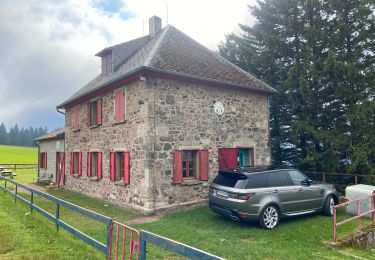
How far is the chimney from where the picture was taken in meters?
15.7

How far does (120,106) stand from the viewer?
12414mm

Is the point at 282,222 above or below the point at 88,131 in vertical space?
below

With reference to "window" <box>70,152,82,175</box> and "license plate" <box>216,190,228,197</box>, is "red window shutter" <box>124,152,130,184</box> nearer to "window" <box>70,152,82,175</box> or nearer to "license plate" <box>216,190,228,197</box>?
"license plate" <box>216,190,228,197</box>

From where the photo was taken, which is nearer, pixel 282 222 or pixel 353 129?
pixel 282 222

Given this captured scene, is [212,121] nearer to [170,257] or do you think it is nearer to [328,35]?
[170,257]

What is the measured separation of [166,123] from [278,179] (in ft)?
14.5

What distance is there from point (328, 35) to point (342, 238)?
11117 millimetres

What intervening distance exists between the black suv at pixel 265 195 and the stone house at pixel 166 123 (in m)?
2.53

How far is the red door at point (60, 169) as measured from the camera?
1859 cm

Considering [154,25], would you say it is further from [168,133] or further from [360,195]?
[360,195]

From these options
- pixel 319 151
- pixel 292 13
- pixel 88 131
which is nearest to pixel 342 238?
pixel 319 151

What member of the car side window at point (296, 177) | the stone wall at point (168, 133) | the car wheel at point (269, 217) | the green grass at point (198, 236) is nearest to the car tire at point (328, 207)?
the green grass at point (198, 236)

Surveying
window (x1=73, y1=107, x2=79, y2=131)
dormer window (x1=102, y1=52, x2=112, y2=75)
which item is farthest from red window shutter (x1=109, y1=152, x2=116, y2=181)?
window (x1=73, y1=107, x2=79, y2=131)

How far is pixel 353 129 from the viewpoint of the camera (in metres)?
13.9
